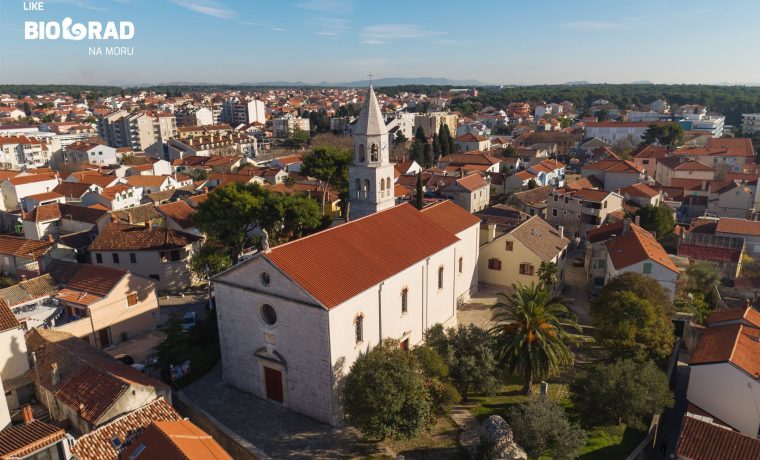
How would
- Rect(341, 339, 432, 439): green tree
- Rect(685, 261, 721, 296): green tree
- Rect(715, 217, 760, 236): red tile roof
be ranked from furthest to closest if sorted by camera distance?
Rect(715, 217, 760, 236): red tile roof
Rect(685, 261, 721, 296): green tree
Rect(341, 339, 432, 439): green tree

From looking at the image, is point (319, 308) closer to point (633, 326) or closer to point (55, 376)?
point (55, 376)

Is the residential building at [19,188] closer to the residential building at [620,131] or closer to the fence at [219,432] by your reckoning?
the fence at [219,432]

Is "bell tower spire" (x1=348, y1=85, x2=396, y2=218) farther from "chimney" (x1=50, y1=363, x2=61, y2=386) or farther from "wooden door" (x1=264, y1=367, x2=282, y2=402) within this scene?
"chimney" (x1=50, y1=363, x2=61, y2=386)

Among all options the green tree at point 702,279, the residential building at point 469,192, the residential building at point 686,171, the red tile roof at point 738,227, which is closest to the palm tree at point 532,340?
the green tree at point 702,279

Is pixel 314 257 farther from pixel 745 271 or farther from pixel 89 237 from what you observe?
pixel 745 271

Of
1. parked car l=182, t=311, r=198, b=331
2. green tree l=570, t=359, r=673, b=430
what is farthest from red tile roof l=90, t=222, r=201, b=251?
green tree l=570, t=359, r=673, b=430

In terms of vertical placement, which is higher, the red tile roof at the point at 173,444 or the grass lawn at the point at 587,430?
the red tile roof at the point at 173,444

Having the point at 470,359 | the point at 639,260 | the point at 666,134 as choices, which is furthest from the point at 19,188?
the point at 666,134
